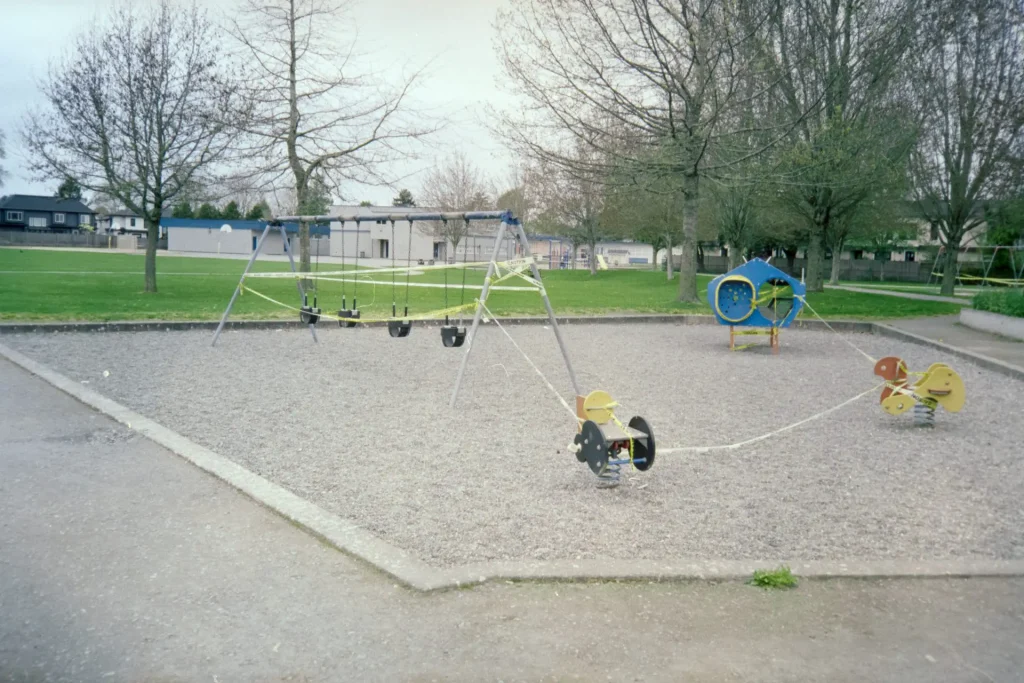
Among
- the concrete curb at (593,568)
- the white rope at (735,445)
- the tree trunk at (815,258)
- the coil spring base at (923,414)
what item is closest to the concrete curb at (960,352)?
the coil spring base at (923,414)

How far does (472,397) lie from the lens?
1064cm

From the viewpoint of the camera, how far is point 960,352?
15.9 m

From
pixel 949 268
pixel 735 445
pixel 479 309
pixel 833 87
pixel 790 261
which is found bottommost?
pixel 735 445

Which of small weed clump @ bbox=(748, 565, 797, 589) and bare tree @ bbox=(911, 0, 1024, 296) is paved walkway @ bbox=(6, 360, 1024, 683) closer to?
small weed clump @ bbox=(748, 565, 797, 589)

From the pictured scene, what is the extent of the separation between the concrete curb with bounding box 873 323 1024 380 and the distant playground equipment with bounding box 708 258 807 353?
289cm

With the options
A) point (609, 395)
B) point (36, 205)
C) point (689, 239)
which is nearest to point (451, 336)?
point (609, 395)

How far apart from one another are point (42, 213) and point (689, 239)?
369ft

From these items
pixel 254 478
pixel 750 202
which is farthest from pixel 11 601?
pixel 750 202

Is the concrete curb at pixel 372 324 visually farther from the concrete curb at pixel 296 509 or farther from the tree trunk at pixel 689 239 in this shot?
the concrete curb at pixel 296 509

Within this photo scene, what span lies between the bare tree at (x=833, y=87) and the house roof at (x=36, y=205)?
4189 inches

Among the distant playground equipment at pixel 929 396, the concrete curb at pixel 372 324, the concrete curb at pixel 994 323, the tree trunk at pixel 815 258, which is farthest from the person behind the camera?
the tree trunk at pixel 815 258

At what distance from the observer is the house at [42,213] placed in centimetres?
11375

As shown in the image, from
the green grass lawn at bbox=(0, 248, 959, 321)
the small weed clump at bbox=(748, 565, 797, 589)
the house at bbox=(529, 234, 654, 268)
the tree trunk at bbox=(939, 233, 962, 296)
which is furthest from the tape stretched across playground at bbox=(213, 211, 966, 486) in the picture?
the house at bbox=(529, 234, 654, 268)

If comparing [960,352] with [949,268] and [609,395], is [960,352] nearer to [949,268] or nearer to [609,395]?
[609,395]
